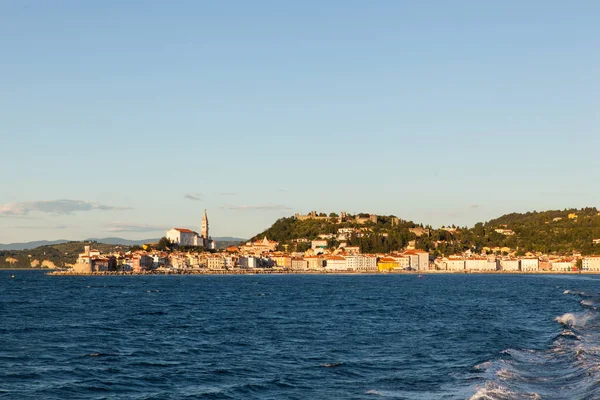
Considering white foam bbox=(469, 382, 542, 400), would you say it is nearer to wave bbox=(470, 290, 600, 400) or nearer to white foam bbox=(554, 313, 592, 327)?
wave bbox=(470, 290, 600, 400)

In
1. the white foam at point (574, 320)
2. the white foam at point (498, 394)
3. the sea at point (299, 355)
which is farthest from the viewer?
the white foam at point (574, 320)

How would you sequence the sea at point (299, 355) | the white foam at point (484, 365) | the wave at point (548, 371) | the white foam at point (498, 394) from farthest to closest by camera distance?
the white foam at point (484, 365) < the sea at point (299, 355) < the wave at point (548, 371) < the white foam at point (498, 394)

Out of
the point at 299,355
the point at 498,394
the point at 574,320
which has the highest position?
the point at 574,320

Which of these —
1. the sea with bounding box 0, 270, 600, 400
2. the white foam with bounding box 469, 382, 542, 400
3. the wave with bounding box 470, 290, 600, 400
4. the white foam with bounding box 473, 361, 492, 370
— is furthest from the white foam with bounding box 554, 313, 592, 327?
the white foam with bounding box 469, 382, 542, 400

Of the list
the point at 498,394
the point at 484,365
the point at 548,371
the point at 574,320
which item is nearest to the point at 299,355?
the point at 484,365

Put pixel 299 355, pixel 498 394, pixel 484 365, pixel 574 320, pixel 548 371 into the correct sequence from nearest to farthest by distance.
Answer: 1. pixel 498 394
2. pixel 548 371
3. pixel 484 365
4. pixel 299 355
5. pixel 574 320

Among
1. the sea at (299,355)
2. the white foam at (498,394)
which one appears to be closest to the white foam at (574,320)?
the sea at (299,355)

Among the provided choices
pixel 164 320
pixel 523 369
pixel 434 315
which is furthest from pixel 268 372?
pixel 434 315

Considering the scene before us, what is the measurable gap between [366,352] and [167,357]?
8860 millimetres

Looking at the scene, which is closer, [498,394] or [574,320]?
[498,394]

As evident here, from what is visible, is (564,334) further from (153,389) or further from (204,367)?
(153,389)

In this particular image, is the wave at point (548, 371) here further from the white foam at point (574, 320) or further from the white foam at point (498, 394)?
the white foam at point (574, 320)

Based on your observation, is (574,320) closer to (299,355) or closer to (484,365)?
(484,365)

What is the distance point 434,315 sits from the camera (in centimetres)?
5838
